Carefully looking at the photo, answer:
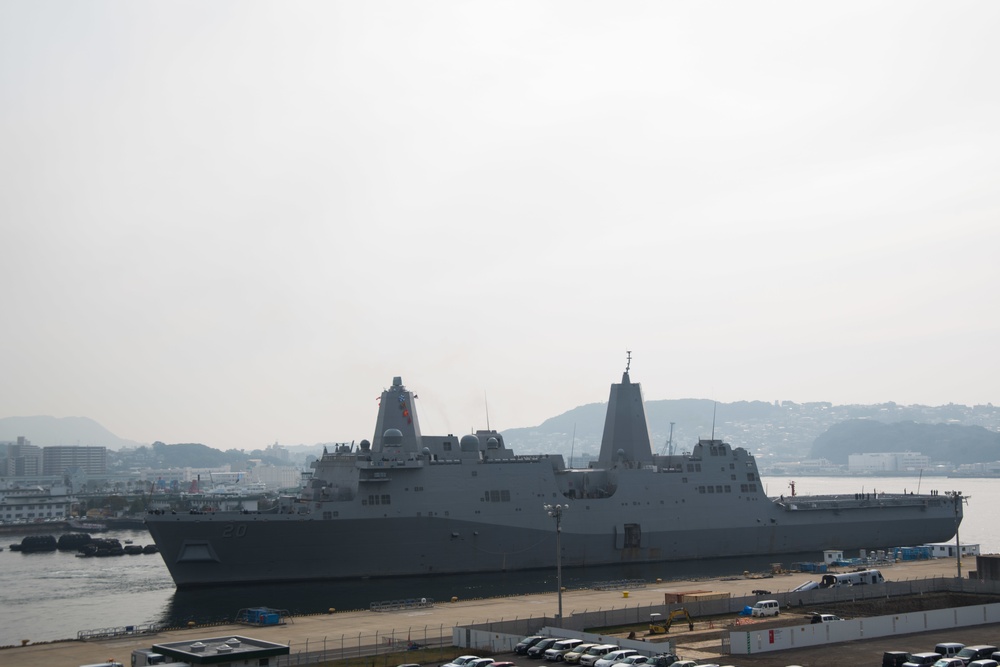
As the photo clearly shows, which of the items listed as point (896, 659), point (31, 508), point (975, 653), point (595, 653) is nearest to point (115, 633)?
point (595, 653)

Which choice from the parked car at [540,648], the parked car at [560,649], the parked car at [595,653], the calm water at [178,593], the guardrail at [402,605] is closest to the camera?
the parked car at [595,653]

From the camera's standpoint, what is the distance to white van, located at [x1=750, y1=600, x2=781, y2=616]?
26469mm

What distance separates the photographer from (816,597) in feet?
94.6

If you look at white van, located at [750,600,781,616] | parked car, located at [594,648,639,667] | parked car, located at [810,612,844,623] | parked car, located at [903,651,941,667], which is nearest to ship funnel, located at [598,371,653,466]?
white van, located at [750,600,781,616]

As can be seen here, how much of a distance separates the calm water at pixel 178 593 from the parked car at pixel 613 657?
1450 centimetres

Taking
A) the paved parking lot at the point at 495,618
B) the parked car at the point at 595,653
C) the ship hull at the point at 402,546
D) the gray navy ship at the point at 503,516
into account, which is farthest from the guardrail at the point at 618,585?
the parked car at the point at 595,653

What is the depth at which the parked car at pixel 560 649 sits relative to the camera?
803 inches

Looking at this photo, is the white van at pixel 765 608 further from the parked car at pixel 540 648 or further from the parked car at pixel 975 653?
the parked car at pixel 540 648

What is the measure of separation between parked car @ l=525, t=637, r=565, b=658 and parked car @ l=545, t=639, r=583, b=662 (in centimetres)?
14

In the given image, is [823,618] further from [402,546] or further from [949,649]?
[402,546]

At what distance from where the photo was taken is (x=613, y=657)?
1953cm

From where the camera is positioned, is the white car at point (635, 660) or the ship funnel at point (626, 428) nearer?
the white car at point (635, 660)

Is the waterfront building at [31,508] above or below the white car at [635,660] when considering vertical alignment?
below

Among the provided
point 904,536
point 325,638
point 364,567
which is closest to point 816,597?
point 325,638
